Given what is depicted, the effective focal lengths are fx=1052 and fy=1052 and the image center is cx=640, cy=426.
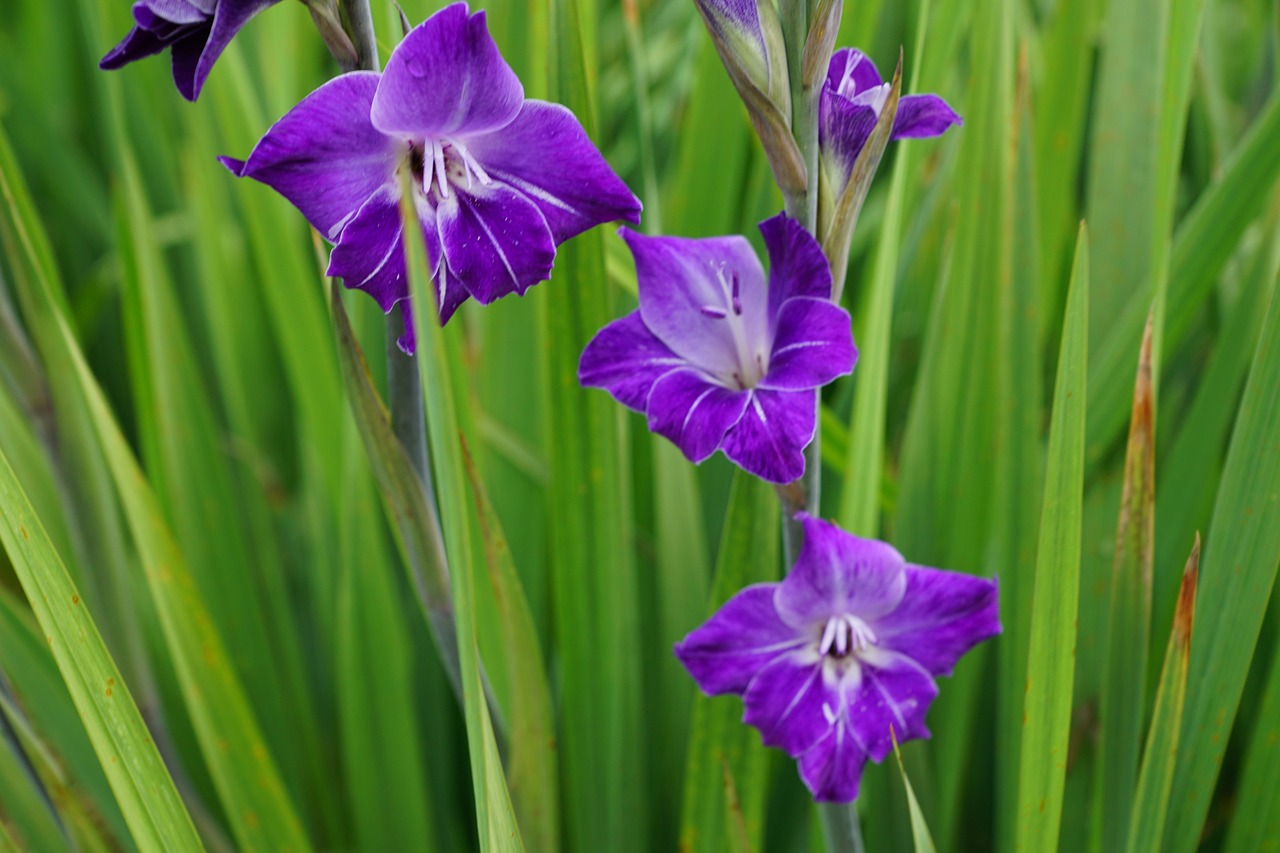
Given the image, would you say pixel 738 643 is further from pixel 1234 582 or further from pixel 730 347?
pixel 1234 582

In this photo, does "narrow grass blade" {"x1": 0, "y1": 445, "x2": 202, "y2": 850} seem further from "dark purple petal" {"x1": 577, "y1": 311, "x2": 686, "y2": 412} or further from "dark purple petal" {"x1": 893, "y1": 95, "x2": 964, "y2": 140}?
"dark purple petal" {"x1": 893, "y1": 95, "x2": 964, "y2": 140}

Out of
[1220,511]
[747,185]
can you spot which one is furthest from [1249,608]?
[747,185]

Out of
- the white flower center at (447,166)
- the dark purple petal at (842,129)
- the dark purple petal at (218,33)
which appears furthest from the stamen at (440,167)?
the dark purple petal at (842,129)

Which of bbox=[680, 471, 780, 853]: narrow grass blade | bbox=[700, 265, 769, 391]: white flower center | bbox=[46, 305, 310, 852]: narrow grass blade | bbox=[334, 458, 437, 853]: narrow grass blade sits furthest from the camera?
bbox=[334, 458, 437, 853]: narrow grass blade

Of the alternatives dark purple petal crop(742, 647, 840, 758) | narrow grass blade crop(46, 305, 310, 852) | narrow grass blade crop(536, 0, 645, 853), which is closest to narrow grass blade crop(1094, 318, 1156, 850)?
dark purple petal crop(742, 647, 840, 758)

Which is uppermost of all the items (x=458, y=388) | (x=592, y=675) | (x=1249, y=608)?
(x=458, y=388)

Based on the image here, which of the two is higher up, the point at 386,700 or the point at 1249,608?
the point at 1249,608

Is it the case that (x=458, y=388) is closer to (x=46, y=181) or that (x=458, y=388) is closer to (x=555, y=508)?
(x=555, y=508)
